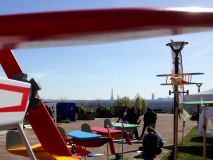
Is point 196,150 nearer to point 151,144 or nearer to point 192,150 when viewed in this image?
point 192,150

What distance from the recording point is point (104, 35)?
0.84 metres

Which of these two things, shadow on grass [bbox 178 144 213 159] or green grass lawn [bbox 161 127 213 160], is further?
shadow on grass [bbox 178 144 213 159]

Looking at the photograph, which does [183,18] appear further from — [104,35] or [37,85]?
[37,85]

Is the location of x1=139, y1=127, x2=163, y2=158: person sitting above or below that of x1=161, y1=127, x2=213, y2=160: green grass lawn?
above

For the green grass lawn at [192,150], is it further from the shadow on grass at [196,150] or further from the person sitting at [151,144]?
the person sitting at [151,144]

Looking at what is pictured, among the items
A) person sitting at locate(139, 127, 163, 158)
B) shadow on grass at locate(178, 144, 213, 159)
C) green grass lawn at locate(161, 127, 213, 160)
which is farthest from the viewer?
shadow on grass at locate(178, 144, 213, 159)

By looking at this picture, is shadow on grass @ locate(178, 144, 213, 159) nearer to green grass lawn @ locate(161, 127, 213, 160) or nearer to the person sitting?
green grass lawn @ locate(161, 127, 213, 160)

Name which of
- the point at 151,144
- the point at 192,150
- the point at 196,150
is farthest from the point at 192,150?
the point at 151,144

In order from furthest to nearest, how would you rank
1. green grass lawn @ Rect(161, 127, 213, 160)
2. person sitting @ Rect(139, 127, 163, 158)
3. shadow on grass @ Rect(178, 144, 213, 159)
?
1. shadow on grass @ Rect(178, 144, 213, 159)
2. green grass lawn @ Rect(161, 127, 213, 160)
3. person sitting @ Rect(139, 127, 163, 158)

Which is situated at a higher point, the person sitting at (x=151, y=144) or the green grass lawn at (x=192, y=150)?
the person sitting at (x=151, y=144)

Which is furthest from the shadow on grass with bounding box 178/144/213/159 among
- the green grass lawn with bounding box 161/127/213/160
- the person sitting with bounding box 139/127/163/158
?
the person sitting with bounding box 139/127/163/158

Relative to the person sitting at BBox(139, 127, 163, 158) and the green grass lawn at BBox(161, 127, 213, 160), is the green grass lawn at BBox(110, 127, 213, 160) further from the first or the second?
the person sitting at BBox(139, 127, 163, 158)

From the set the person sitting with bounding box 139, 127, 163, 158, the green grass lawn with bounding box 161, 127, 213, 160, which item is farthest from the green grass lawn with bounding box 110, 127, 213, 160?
the person sitting with bounding box 139, 127, 163, 158

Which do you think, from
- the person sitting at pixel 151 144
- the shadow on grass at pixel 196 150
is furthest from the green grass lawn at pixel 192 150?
the person sitting at pixel 151 144
